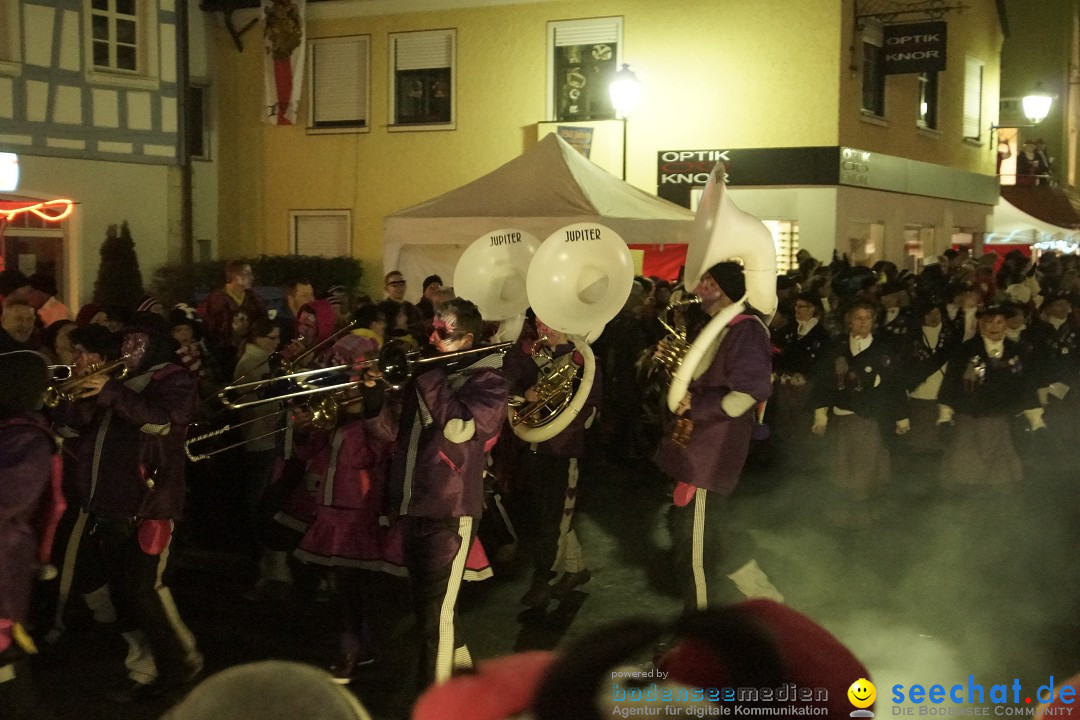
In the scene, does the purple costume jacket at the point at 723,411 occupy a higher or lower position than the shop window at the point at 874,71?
lower

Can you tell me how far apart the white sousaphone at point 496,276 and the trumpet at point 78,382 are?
2.27 metres

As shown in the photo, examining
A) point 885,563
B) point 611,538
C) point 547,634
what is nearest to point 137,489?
point 547,634

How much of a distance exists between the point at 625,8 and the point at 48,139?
345 inches

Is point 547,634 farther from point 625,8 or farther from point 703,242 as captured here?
point 625,8

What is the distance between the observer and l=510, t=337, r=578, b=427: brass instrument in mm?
5996

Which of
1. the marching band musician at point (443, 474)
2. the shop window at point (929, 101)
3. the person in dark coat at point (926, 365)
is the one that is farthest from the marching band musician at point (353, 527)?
the shop window at point (929, 101)

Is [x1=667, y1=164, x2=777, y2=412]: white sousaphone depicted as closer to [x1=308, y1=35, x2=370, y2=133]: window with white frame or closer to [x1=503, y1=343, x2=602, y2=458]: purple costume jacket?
[x1=503, y1=343, x2=602, y2=458]: purple costume jacket

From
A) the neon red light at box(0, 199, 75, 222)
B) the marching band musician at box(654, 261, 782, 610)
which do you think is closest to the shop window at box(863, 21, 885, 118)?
the neon red light at box(0, 199, 75, 222)

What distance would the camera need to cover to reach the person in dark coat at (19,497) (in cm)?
402

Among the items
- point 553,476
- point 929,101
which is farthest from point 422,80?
point 553,476

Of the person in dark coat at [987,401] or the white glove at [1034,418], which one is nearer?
the person in dark coat at [987,401]

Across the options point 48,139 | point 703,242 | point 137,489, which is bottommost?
point 137,489

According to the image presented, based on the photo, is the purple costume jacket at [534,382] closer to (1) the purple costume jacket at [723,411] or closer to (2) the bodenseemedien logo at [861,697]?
(1) the purple costume jacket at [723,411]

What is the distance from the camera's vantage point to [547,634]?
6.00m
